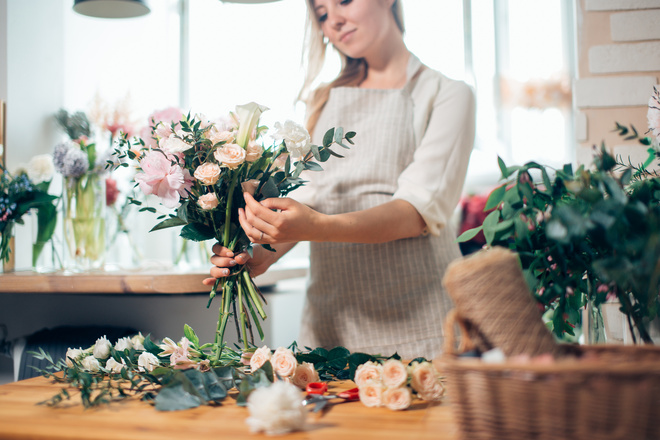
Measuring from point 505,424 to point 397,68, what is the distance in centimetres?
115

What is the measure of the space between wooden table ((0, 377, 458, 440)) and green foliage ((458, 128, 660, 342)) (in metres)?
0.23

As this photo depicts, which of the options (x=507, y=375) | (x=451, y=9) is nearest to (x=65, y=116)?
(x=507, y=375)

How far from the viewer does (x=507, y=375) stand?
54cm

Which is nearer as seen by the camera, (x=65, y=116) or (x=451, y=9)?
(x=65, y=116)

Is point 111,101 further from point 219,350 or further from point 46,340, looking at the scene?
point 219,350

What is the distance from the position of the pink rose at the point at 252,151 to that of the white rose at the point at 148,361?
1.19ft

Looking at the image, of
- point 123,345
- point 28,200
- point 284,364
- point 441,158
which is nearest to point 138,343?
point 123,345

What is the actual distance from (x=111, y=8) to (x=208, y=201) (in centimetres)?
138

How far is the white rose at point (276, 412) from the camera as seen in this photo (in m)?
0.64

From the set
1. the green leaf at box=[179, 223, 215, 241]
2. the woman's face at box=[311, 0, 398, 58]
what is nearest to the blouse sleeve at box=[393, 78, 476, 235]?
the woman's face at box=[311, 0, 398, 58]

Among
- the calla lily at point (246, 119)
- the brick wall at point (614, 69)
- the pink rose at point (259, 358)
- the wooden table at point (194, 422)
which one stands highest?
the brick wall at point (614, 69)

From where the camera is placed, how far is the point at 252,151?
0.95m

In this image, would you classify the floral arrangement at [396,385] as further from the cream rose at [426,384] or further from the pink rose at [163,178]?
the pink rose at [163,178]

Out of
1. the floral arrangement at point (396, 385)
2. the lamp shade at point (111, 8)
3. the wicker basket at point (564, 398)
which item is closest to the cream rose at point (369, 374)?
the floral arrangement at point (396, 385)
